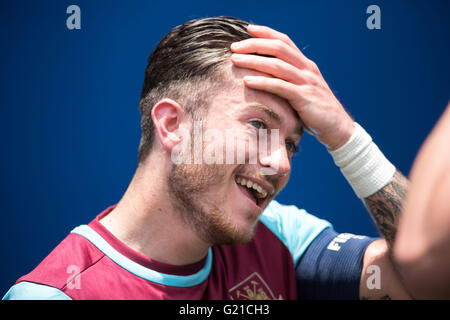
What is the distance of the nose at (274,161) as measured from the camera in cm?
107

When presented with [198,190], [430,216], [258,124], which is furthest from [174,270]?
[430,216]

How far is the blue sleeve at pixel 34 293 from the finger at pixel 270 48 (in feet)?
2.56

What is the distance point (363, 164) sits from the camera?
44.9 inches

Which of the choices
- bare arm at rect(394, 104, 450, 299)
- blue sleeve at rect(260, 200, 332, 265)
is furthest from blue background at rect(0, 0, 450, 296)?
bare arm at rect(394, 104, 450, 299)

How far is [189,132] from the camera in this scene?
110cm

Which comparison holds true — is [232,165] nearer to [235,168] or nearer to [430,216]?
[235,168]

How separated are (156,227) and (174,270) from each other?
0.44 ft

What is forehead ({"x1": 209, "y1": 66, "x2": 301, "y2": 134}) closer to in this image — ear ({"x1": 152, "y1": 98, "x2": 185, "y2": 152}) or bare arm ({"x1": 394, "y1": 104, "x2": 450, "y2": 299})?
ear ({"x1": 152, "y1": 98, "x2": 185, "y2": 152})

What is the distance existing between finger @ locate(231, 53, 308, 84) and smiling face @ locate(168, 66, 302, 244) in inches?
1.1

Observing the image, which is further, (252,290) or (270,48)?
(252,290)

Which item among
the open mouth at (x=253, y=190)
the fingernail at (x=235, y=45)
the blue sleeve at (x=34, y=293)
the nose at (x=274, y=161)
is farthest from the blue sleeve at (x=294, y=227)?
the blue sleeve at (x=34, y=293)
